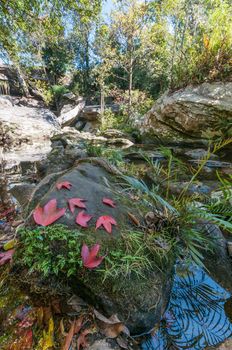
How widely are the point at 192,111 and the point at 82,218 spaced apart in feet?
16.1

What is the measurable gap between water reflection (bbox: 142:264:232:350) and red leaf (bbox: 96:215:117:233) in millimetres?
642

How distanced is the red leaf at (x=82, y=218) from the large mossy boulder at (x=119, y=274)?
0.10 feet

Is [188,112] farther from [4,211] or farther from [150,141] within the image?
[4,211]

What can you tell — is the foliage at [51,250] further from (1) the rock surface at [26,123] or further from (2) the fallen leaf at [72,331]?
(1) the rock surface at [26,123]

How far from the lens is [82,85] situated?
55.9ft

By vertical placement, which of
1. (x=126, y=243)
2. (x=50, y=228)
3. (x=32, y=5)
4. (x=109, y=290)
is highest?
(x=32, y=5)

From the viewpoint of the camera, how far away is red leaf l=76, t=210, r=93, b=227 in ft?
4.77

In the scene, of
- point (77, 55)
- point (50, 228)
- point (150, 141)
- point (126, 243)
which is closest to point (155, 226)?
point (126, 243)

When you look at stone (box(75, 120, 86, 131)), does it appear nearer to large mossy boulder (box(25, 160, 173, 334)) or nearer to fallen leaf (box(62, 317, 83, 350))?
large mossy boulder (box(25, 160, 173, 334))

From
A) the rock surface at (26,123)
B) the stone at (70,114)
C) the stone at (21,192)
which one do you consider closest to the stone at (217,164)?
the stone at (21,192)

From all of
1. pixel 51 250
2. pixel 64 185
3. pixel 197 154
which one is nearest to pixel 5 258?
pixel 51 250

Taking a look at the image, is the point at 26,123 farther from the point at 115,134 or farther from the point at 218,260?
the point at 218,260

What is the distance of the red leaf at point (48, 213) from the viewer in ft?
4.61

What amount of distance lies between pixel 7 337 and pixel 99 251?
595 mm
